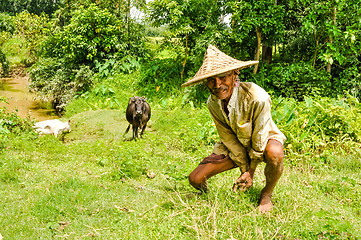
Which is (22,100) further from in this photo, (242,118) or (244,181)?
(242,118)

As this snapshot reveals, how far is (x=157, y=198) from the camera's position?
4.10 m

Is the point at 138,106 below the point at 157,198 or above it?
below

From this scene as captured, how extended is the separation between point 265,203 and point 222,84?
1.34m

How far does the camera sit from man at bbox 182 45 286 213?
310 cm

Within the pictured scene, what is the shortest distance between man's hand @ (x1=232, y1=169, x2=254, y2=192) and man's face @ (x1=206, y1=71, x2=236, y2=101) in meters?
0.90

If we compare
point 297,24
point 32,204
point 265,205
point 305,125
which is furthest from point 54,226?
point 297,24

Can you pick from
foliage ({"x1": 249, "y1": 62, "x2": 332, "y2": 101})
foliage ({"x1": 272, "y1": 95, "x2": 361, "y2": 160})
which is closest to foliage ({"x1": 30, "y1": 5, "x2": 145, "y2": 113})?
foliage ({"x1": 249, "y1": 62, "x2": 332, "y2": 101})

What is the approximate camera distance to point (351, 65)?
10406 mm

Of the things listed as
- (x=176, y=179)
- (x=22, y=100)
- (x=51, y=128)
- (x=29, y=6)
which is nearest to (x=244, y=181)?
(x=176, y=179)

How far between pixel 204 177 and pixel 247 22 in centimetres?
750

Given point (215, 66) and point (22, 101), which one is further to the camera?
point (22, 101)

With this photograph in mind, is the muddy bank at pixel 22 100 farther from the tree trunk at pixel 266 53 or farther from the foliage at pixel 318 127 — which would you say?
the foliage at pixel 318 127

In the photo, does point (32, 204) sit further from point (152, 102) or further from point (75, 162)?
point (152, 102)

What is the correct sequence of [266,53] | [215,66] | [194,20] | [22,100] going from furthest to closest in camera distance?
[22,100], [194,20], [266,53], [215,66]
